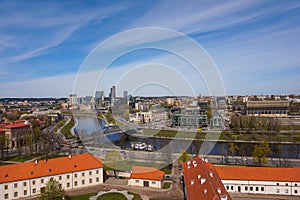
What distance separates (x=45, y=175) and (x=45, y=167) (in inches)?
12.9

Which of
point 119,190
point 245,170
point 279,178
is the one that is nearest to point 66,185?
point 119,190

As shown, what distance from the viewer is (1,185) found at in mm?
7840

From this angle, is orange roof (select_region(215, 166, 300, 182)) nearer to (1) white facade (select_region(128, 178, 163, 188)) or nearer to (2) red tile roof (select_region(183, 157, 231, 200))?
(2) red tile roof (select_region(183, 157, 231, 200))

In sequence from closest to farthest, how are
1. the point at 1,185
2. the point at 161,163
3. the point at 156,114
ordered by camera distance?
the point at 1,185, the point at 161,163, the point at 156,114

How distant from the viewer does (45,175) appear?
8523 mm

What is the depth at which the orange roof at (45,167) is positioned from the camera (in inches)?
322

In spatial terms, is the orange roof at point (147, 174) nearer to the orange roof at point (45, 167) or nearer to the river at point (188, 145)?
the orange roof at point (45, 167)

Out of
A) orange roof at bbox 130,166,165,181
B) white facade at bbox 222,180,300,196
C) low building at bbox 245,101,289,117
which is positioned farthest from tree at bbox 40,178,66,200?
low building at bbox 245,101,289,117

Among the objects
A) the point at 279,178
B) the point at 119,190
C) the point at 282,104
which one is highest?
the point at 282,104

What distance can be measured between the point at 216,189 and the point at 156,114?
848 inches

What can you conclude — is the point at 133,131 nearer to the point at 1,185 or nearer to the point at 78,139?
the point at 78,139

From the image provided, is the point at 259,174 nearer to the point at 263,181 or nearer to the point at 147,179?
the point at 263,181

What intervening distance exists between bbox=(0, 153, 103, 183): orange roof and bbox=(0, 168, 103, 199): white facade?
5.1 inches

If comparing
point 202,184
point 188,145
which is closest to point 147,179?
point 202,184
